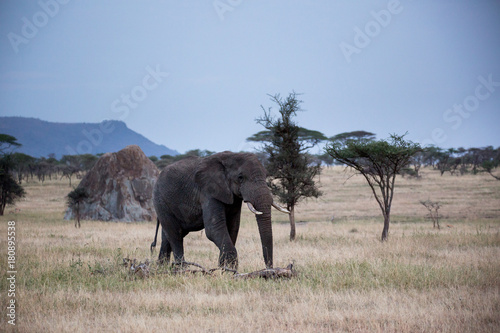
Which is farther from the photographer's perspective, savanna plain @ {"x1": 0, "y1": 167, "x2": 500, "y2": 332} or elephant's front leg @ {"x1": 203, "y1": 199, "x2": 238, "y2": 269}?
elephant's front leg @ {"x1": 203, "y1": 199, "x2": 238, "y2": 269}

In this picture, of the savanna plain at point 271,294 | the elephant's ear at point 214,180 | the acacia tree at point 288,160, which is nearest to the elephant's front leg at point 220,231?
the elephant's ear at point 214,180

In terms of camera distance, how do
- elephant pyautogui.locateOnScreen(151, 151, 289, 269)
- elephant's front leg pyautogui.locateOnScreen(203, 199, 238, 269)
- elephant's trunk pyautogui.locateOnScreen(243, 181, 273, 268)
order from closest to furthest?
elephant's trunk pyautogui.locateOnScreen(243, 181, 273, 268)
elephant pyautogui.locateOnScreen(151, 151, 289, 269)
elephant's front leg pyautogui.locateOnScreen(203, 199, 238, 269)

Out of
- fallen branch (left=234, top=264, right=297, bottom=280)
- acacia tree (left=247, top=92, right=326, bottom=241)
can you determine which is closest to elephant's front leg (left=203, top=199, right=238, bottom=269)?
fallen branch (left=234, top=264, right=297, bottom=280)

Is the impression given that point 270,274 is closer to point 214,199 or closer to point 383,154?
point 214,199

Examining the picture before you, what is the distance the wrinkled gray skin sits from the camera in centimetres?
977

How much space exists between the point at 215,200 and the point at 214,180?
1.60 ft

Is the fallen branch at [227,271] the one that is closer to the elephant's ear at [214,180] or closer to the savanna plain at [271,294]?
the savanna plain at [271,294]

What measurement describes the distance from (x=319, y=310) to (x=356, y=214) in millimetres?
28517

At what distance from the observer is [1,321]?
249 inches

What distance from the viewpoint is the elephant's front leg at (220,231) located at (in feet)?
32.9

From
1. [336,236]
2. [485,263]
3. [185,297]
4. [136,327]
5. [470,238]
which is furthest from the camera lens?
[336,236]

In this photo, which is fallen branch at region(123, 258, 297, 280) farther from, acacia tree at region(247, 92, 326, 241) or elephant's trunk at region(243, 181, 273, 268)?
acacia tree at region(247, 92, 326, 241)

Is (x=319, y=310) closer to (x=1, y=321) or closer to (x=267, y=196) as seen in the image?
(x=267, y=196)

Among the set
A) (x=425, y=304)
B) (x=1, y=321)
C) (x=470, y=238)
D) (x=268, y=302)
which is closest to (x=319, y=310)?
(x=268, y=302)
